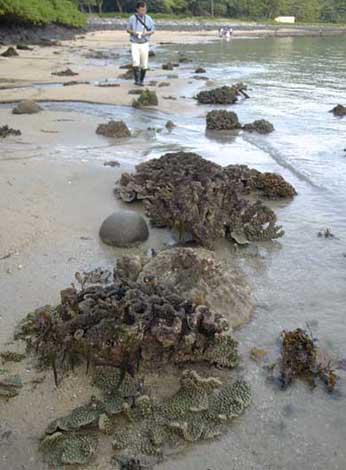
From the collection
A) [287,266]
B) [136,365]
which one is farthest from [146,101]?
[136,365]

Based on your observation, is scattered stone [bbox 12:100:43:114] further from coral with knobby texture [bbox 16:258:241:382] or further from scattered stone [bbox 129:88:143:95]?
coral with knobby texture [bbox 16:258:241:382]

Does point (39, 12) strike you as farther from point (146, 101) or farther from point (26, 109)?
point (26, 109)


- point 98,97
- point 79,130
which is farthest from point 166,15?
point 79,130

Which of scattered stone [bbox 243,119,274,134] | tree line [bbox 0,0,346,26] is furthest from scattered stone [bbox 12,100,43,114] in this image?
tree line [bbox 0,0,346,26]

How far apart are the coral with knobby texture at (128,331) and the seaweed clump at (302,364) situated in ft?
1.09

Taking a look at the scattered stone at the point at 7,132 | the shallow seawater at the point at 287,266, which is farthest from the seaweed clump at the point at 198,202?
the scattered stone at the point at 7,132

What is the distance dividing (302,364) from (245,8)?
99.4 m

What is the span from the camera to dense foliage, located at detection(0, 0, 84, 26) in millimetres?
34875

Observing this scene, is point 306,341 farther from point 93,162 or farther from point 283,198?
point 93,162

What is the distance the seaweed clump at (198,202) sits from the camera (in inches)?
193

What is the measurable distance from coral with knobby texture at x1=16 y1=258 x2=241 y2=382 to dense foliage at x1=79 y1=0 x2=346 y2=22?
239ft

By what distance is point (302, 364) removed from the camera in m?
3.20

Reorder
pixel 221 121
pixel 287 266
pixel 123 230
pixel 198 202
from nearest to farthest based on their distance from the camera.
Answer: pixel 287 266 → pixel 123 230 → pixel 198 202 → pixel 221 121

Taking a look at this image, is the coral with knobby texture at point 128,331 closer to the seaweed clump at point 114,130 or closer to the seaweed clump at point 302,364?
the seaweed clump at point 302,364
